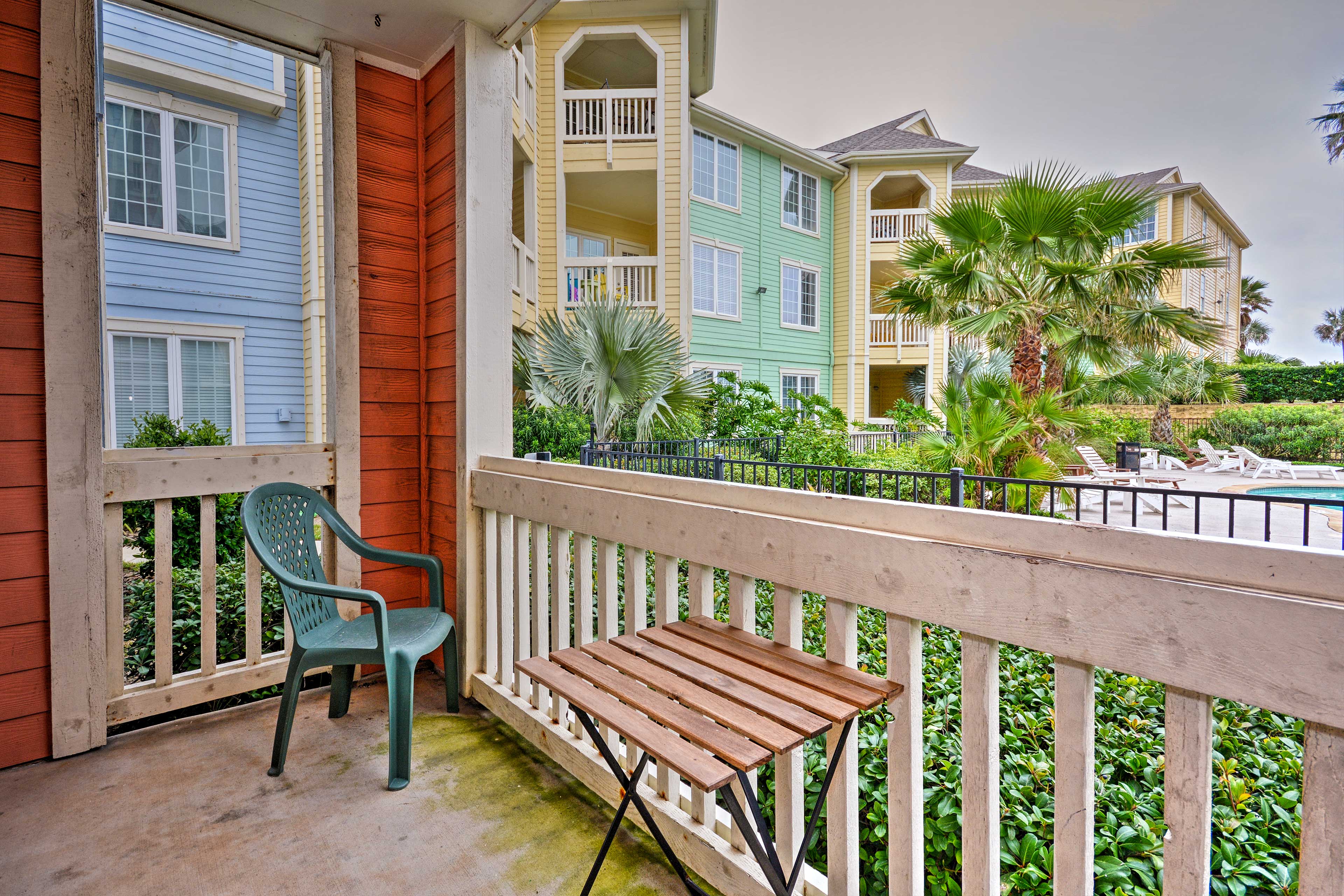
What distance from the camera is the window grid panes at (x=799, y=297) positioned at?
1284 cm

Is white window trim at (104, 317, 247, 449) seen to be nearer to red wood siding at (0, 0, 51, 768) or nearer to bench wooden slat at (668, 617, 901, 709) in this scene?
red wood siding at (0, 0, 51, 768)

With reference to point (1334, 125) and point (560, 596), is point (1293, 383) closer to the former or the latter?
point (1334, 125)

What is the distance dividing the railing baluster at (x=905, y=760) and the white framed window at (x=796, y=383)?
11527 mm

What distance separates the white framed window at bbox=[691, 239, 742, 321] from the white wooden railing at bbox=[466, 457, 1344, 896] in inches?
370

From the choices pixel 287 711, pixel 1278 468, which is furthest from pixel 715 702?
pixel 1278 468

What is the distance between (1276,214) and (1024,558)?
1364 centimetres

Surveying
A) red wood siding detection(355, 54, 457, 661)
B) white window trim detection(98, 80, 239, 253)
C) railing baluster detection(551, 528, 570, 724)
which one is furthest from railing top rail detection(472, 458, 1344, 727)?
white window trim detection(98, 80, 239, 253)

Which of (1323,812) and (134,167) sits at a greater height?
(134,167)

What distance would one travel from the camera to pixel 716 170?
36.8 ft

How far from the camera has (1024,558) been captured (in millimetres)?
894

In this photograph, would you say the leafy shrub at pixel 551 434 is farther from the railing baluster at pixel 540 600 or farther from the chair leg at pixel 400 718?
the chair leg at pixel 400 718

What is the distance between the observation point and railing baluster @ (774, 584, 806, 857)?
125cm

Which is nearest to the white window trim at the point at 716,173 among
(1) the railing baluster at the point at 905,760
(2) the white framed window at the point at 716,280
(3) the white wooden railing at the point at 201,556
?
(2) the white framed window at the point at 716,280

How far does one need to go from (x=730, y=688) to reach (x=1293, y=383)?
15155mm
